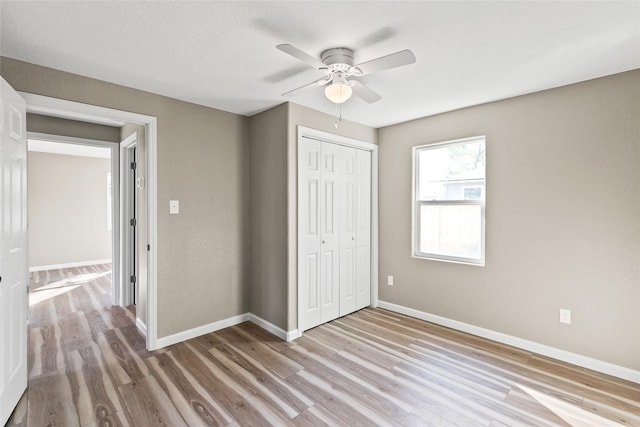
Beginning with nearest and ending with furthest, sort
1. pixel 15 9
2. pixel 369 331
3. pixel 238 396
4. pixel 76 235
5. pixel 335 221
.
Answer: pixel 15 9
pixel 238 396
pixel 369 331
pixel 335 221
pixel 76 235

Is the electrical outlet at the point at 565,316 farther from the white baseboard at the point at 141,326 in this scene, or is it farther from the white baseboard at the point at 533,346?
the white baseboard at the point at 141,326

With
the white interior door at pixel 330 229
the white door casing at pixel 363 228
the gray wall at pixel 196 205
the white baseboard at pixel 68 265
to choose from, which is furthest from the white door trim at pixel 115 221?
the white baseboard at pixel 68 265

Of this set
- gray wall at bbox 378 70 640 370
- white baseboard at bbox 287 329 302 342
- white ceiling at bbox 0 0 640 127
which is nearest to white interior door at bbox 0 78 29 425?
white ceiling at bbox 0 0 640 127

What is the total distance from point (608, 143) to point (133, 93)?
407 cm

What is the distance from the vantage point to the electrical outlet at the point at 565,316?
2752 mm

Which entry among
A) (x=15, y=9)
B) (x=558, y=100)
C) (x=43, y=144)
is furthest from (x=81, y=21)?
(x=43, y=144)

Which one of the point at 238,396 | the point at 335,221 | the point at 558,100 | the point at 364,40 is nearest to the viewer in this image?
the point at 364,40

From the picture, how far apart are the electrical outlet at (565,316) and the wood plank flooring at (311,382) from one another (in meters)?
0.37

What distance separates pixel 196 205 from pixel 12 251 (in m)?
1.48

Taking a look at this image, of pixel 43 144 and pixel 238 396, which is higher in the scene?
pixel 43 144

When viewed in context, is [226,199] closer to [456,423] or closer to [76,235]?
[456,423]

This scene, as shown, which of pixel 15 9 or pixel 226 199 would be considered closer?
pixel 15 9

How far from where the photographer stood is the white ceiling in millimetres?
1698

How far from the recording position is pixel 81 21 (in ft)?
5.94
